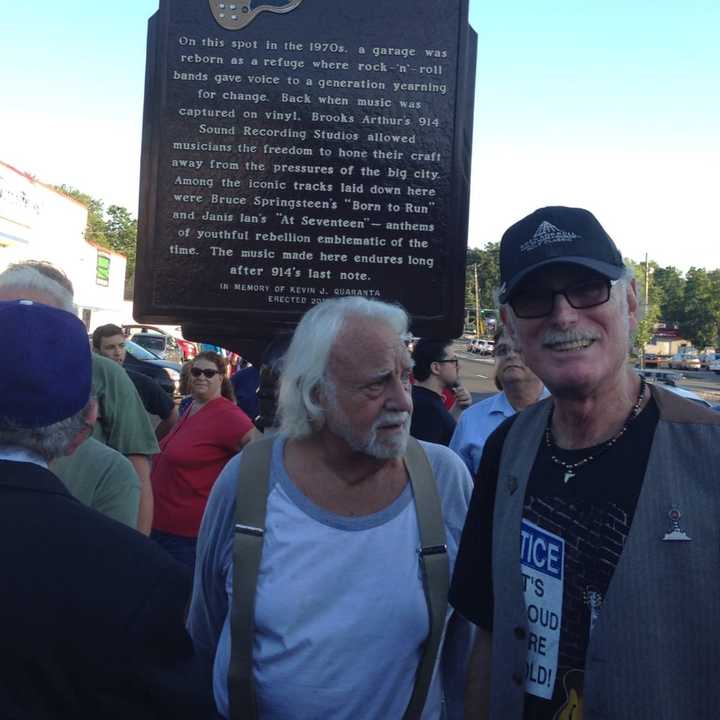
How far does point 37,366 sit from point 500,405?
356 cm

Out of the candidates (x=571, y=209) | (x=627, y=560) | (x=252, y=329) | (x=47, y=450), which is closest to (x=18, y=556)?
(x=47, y=450)

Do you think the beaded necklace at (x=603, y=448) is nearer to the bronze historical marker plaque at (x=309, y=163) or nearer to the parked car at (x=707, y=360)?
the bronze historical marker plaque at (x=309, y=163)

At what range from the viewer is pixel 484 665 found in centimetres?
203

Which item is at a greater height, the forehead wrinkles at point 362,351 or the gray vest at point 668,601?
the forehead wrinkles at point 362,351

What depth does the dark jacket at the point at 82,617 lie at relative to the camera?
1244mm

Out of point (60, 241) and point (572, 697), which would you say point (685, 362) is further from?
point (572, 697)

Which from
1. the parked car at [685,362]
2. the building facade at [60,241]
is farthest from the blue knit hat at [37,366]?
the parked car at [685,362]

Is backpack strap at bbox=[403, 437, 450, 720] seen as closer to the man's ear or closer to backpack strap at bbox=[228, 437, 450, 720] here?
backpack strap at bbox=[228, 437, 450, 720]

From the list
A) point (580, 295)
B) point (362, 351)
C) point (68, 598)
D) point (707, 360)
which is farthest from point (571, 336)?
point (707, 360)

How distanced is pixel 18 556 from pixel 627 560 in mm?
1161

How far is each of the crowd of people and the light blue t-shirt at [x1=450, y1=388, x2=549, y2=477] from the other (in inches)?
82.9

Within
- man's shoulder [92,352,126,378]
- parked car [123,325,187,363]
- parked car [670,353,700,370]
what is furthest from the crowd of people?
parked car [670,353,700,370]

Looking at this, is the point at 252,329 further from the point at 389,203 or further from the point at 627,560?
the point at 627,560

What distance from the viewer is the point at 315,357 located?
94.1 inches
